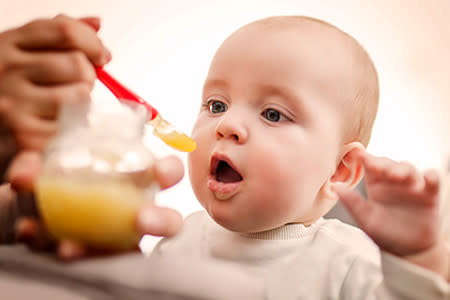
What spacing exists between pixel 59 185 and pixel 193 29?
4.60 ft

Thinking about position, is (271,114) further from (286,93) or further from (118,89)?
(118,89)

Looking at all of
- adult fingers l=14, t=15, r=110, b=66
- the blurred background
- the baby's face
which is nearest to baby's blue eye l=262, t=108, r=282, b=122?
the baby's face

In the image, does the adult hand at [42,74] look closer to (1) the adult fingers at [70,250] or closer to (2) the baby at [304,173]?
(1) the adult fingers at [70,250]

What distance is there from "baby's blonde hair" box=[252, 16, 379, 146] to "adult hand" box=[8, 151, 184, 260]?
1.52ft

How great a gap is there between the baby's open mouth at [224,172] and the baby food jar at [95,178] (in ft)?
1.08

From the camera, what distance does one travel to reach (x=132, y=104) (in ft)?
1.77

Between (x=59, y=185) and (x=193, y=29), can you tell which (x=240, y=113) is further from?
(x=193, y=29)

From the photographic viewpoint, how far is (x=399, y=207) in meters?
0.61

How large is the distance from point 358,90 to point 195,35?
3.25ft

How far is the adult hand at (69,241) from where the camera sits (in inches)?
14.6

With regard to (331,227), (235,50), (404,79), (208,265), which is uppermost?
(235,50)

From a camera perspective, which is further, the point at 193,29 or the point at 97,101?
the point at 193,29

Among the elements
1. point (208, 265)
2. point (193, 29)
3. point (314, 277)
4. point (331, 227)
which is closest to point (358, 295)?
point (314, 277)

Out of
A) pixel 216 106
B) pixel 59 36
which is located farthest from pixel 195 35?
pixel 59 36
